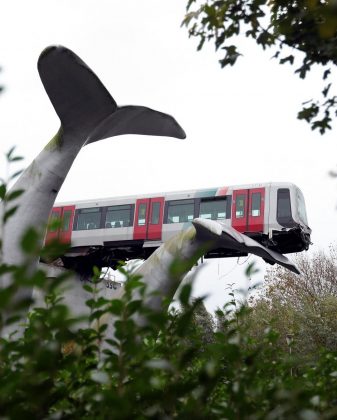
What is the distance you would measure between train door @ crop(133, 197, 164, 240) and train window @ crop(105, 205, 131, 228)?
381mm

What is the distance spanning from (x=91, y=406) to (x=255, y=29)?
4.51m

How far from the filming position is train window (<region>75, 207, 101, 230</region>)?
2078 cm

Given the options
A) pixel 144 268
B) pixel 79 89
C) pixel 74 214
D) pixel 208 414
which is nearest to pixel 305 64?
pixel 79 89

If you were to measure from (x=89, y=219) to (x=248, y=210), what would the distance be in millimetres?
6213

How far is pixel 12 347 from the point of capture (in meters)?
1.17

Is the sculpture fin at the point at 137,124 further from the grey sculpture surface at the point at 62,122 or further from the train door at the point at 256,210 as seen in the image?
the train door at the point at 256,210

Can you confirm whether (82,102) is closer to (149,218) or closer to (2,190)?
(2,190)

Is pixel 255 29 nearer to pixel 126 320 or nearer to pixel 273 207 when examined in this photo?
pixel 126 320

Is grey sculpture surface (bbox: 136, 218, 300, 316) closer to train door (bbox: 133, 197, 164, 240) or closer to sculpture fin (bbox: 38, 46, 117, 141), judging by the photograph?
sculpture fin (bbox: 38, 46, 117, 141)

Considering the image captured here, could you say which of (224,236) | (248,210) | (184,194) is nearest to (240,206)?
(248,210)

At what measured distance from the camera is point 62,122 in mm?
6324

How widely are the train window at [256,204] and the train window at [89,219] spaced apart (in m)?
5.94

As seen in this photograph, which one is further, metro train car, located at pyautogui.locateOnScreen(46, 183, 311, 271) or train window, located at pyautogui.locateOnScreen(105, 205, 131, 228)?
train window, located at pyautogui.locateOnScreen(105, 205, 131, 228)

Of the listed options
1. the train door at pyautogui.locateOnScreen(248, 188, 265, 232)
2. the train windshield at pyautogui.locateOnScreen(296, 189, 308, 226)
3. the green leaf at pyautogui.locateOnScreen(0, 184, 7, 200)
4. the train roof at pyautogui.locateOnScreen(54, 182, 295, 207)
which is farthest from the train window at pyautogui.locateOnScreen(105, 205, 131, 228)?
the green leaf at pyautogui.locateOnScreen(0, 184, 7, 200)
